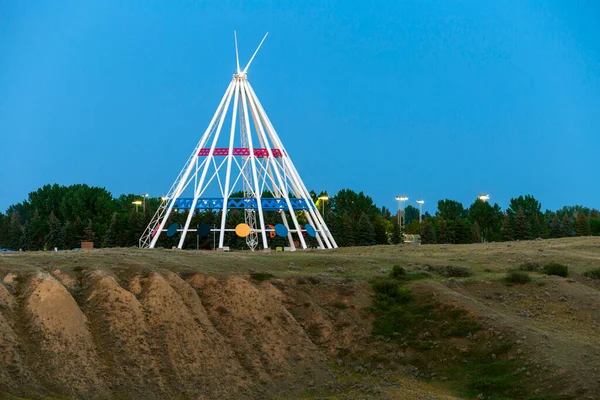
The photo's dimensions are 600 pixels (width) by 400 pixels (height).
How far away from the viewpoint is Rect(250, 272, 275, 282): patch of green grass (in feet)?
153

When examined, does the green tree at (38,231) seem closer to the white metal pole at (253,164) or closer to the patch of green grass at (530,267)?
the white metal pole at (253,164)

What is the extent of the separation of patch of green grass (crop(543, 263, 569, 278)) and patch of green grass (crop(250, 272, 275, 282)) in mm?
19079

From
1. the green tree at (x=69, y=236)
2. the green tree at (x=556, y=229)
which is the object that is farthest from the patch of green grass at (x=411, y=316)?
the green tree at (x=556, y=229)

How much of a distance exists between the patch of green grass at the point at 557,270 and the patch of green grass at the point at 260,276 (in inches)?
751

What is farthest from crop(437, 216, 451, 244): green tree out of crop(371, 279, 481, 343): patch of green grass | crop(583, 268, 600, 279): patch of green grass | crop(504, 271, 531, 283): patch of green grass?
crop(371, 279, 481, 343): patch of green grass

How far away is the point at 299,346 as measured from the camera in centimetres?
4125

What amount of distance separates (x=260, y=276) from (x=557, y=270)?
20231mm

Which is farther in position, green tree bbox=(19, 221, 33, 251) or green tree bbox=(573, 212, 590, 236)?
green tree bbox=(573, 212, 590, 236)

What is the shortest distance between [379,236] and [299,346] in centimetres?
7019

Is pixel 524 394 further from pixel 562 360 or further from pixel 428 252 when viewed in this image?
pixel 428 252

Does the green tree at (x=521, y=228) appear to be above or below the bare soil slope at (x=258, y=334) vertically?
above

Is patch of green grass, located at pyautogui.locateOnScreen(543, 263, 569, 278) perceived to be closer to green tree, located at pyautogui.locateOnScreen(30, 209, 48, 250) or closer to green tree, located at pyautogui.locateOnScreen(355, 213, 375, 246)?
green tree, located at pyautogui.locateOnScreen(355, 213, 375, 246)

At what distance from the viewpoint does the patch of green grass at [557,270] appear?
5334cm

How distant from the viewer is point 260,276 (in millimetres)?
46844
